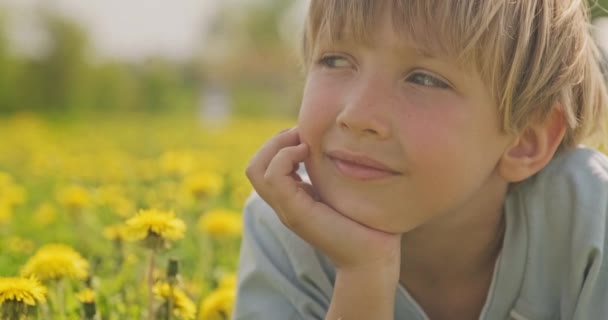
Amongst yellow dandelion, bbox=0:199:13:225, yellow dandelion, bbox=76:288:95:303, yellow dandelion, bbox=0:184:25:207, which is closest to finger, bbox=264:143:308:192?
yellow dandelion, bbox=76:288:95:303

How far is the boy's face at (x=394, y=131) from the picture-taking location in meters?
1.43

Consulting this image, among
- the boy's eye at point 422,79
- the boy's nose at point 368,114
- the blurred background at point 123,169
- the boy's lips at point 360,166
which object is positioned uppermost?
the boy's eye at point 422,79

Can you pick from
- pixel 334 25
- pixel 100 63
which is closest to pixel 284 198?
pixel 334 25

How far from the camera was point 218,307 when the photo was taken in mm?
1842

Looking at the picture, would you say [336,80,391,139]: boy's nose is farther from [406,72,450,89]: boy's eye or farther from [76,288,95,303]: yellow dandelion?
[76,288,95,303]: yellow dandelion

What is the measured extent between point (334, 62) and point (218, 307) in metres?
0.59

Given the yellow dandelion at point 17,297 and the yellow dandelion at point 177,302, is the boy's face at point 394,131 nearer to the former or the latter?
the yellow dandelion at point 177,302

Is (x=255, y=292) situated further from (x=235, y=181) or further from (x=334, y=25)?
(x=235, y=181)

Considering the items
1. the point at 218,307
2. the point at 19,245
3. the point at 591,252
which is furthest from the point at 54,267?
the point at 591,252

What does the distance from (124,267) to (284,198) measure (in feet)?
2.30

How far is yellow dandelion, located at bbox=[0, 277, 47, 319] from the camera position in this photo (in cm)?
142

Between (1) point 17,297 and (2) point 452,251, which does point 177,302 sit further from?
(2) point 452,251

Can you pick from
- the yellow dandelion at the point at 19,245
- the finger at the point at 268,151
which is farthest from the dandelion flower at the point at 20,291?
the yellow dandelion at the point at 19,245

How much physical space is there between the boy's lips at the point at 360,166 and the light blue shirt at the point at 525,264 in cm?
28
